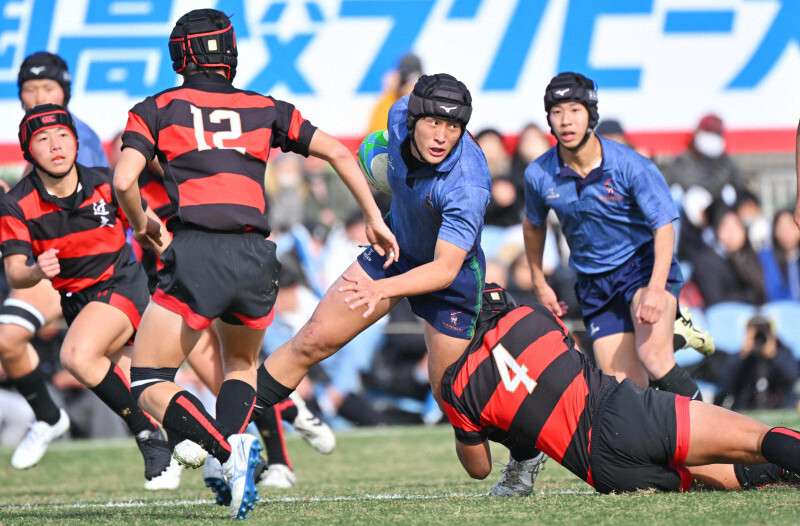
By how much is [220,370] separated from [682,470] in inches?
120

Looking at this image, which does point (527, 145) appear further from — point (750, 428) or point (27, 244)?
point (750, 428)

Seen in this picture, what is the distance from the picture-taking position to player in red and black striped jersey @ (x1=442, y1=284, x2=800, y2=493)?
4.11 m

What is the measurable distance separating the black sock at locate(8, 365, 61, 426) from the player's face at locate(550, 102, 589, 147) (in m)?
3.62

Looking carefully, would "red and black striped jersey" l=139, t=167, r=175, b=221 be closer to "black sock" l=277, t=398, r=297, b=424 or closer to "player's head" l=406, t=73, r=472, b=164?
"black sock" l=277, t=398, r=297, b=424

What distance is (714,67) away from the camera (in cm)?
1154

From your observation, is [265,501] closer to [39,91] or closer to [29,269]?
[29,269]

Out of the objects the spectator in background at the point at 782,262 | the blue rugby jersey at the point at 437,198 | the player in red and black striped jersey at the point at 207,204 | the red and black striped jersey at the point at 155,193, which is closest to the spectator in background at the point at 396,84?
the spectator in background at the point at 782,262

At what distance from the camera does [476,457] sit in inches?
186

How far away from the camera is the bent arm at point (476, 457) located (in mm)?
4699

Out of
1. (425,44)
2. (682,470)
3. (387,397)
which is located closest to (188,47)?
(682,470)

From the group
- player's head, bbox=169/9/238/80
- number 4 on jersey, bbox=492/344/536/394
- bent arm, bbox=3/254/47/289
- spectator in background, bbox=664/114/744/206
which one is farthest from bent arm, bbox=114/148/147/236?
spectator in background, bbox=664/114/744/206

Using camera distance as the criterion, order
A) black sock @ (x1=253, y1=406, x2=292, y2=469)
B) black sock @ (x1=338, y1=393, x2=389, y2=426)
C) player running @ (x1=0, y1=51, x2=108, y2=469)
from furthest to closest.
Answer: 1. black sock @ (x1=338, y1=393, x2=389, y2=426)
2. player running @ (x1=0, y1=51, x2=108, y2=469)
3. black sock @ (x1=253, y1=406, x2=292, y2=469)

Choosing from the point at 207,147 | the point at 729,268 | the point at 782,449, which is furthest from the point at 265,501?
the point at 729,268

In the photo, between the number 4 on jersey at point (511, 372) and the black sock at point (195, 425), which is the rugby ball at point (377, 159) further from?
the black sock at point (195, 425)
